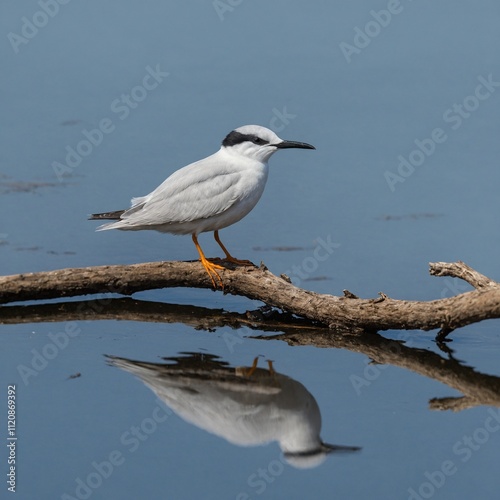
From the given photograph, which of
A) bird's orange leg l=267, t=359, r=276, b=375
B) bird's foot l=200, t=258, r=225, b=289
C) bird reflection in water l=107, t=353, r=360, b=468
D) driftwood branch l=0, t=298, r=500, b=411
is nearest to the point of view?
bird reflection in water l=107, t=353, r=360, b=468

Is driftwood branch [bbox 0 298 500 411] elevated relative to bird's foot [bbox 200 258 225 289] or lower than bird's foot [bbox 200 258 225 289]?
lower

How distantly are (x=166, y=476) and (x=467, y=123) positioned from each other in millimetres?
6452

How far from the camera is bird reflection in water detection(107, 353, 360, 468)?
5.45m

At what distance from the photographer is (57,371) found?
6.30 meters

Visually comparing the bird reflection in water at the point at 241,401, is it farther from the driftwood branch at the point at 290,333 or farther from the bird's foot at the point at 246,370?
the driftwood branch at the point at 290,333

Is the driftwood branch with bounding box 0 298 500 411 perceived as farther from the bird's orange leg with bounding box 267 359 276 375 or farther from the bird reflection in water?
the bird reflection in water

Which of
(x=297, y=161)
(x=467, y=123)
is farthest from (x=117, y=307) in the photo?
(x=467, y=123)

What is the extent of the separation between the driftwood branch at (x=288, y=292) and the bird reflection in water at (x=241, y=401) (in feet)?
2.21

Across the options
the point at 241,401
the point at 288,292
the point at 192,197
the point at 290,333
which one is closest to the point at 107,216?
the point at 192,197

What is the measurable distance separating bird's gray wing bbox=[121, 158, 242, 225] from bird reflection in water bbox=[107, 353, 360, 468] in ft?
3.72

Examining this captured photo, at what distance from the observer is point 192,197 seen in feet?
23.8

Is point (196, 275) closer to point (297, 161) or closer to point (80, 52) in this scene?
point (297, 161)

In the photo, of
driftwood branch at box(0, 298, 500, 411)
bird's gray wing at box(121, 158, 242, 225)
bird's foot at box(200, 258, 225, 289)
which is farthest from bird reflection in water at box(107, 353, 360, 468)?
bird's gray wing at box(121, 158, 242, 225)

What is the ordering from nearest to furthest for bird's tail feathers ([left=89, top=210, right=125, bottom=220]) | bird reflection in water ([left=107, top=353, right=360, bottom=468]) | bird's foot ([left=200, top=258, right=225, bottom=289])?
bird reflection in water ([left=107, top=353, right=360, bottom=468])
bird's foot ([left=200, top=258, right=225, bottom=289])
bird's tail feathers ([left=89, top=210, right=125, bottom=220])
